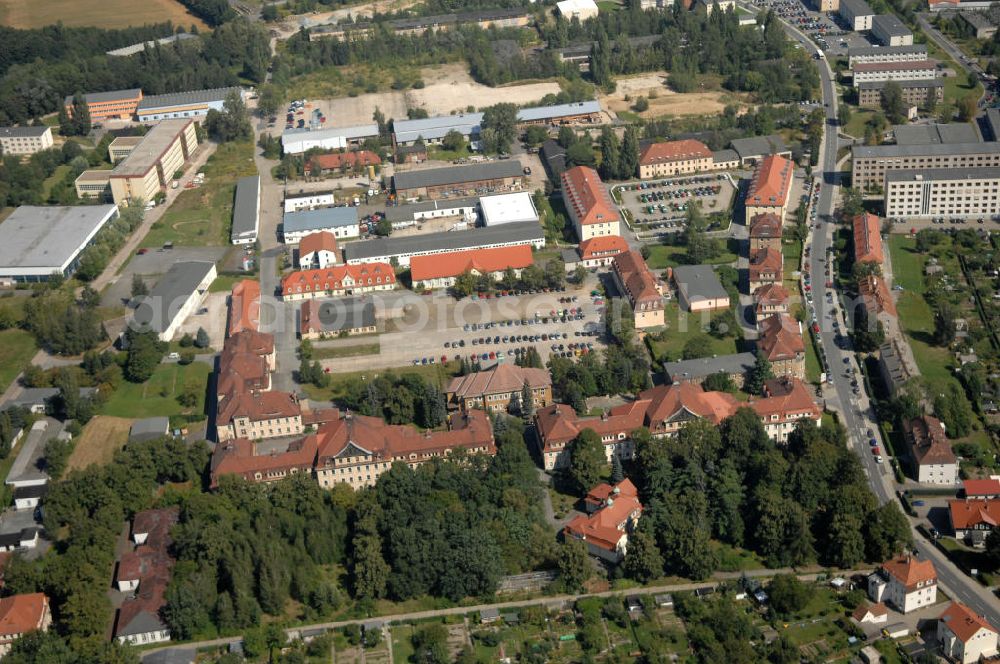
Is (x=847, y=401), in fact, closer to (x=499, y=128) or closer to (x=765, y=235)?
(x=765, y=235)

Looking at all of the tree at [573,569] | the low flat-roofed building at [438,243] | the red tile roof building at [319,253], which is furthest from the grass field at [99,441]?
the tree at [573,569]

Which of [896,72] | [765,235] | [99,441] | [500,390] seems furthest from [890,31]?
[99,441]

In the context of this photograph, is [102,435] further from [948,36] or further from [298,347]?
[948,36]

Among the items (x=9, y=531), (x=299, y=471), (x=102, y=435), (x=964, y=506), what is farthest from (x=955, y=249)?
(x=9, y=531)

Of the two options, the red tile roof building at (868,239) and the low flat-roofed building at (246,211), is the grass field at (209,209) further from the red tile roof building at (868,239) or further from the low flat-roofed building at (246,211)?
the red tile roof building at (868,239)

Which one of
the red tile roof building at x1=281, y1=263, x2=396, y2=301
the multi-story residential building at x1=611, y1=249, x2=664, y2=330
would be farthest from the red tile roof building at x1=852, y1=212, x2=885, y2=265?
the red tile roof building at x1=281, y1=263, x2=396, y2=301

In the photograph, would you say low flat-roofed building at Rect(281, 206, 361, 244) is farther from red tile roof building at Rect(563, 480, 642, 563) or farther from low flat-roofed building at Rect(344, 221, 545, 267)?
red tile roof building at Rect(563, 480, 642, 563)

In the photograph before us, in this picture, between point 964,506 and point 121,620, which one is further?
point 964,506
